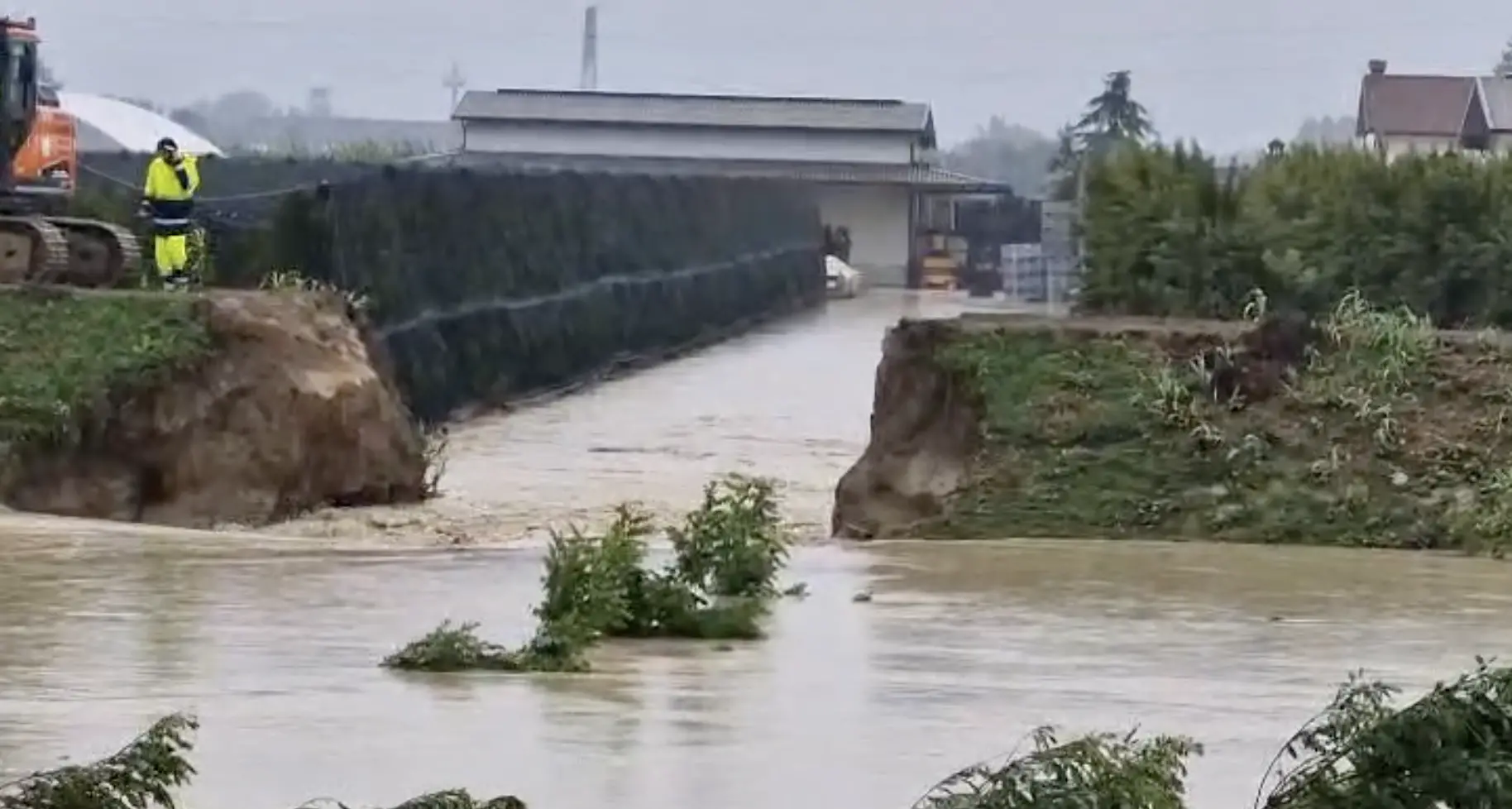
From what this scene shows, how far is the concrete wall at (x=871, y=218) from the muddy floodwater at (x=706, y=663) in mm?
59558

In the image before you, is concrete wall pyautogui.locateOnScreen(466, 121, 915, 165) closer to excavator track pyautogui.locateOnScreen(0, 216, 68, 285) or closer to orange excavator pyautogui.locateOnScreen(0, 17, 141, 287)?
orange excavator pyautogui.locateOnScreen(0, 17, 141, 287)

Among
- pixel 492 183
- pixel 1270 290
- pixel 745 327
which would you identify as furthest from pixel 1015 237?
pixel 1270 290

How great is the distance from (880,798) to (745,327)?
4413 cm

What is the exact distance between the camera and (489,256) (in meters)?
34.7

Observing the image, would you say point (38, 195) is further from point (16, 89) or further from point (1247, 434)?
point (1247, 434)

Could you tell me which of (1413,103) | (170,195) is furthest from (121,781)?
(1413,103)

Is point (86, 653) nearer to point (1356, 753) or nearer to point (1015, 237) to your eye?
point (1356, 753)

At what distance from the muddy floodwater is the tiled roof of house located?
70598mm

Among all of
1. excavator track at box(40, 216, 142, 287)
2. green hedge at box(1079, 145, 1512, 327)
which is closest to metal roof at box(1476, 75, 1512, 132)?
excavator track at box(40, 216, 142, 287)

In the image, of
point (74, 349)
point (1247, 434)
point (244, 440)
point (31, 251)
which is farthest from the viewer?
point (31, 251)

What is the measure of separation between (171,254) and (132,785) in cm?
2114

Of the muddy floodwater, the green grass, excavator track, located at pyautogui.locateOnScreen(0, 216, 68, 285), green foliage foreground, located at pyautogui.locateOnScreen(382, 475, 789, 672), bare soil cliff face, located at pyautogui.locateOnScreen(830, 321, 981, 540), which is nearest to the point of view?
the muddy floodwater

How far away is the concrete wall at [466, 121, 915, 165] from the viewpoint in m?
82.9

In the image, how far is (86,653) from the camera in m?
12.8
